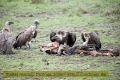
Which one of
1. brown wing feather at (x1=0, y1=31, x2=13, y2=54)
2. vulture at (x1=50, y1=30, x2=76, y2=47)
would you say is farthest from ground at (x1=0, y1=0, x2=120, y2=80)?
vulture at (x1=50, y1=30, x2=76, y2=47)

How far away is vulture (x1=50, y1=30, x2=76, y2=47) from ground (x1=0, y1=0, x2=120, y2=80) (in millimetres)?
561

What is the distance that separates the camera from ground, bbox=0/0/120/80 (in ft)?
38.5

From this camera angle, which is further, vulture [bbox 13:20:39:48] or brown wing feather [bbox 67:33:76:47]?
vulture [bbox 13:20:39:48]

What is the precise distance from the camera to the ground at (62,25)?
11734 mm

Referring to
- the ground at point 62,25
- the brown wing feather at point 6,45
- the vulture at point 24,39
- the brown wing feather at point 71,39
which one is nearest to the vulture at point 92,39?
the brown wing feather at point 71,39

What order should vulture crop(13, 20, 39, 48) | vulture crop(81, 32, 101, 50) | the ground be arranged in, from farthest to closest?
vulture crop(13, 20, 39, 48) < vulture crop(81, 32, 101, 50) < the ground

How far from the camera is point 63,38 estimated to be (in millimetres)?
13250

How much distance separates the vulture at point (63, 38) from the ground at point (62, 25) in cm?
Result: 56

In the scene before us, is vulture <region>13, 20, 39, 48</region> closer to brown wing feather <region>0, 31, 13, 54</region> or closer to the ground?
the ground

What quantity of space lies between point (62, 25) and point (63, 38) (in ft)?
12.5

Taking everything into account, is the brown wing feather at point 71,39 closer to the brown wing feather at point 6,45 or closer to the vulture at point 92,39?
the vulture at point 92,39

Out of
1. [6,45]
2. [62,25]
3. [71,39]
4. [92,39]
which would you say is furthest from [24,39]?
[62,25]

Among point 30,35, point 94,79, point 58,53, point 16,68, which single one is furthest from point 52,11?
point 94,79

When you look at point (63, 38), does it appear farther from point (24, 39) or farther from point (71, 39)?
point (24, 39)
